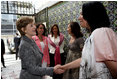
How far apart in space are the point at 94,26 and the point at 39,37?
2.34 m

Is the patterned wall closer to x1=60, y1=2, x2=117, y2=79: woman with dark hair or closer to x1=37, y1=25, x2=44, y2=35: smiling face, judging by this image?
x1=37, y1=25, x2=44, y2=35: smiling face

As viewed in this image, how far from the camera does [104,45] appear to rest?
1.02 meters

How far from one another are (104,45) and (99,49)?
0.17 feet

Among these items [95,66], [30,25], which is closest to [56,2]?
[30,25]

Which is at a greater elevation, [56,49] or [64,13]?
[64,13]

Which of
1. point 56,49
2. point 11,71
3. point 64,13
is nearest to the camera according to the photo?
point 56,49

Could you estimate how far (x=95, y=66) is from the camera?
1.06m

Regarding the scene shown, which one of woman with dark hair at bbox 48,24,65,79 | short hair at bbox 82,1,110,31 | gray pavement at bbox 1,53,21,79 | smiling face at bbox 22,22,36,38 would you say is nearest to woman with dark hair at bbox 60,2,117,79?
short hair at bbox 82,1,110,31

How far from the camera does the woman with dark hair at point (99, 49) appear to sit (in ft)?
3.33

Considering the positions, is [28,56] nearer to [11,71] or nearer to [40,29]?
[40,29]

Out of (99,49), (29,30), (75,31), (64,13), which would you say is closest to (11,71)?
(64,13)

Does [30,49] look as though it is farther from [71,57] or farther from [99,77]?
[71,57]

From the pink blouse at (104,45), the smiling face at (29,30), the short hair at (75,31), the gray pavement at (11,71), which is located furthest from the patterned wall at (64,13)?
the gray pavement at (11,71)

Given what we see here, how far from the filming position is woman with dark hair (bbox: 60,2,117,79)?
3.33ft
